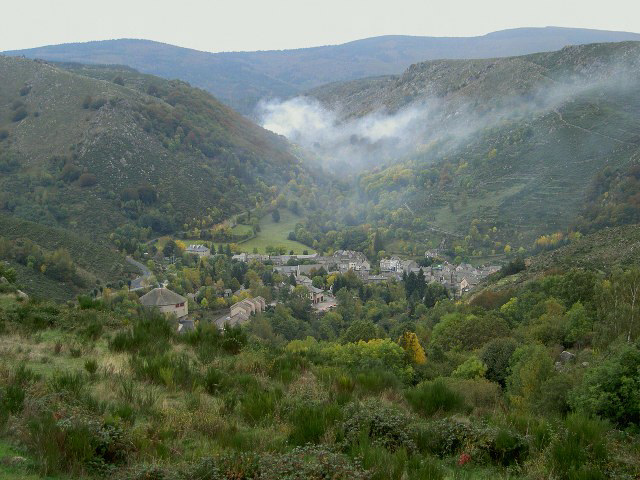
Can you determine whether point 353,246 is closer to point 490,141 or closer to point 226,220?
point 226,220

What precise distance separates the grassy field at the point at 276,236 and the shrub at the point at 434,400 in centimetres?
6586

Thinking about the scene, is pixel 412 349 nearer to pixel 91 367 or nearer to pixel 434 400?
pixel 434 400

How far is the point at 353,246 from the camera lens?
80938 millimetres

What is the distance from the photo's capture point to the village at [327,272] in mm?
48219

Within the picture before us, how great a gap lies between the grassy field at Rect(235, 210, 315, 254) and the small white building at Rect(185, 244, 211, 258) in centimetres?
674

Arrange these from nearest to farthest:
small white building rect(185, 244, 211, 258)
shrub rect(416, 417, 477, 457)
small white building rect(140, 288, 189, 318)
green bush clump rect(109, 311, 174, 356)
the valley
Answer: the valley < shrub rect(416, 417, 477, 457) < green bush clump rect(109, 311, 174, 356) < small white building rect(140, 288, 189, 318) < small white building rect(185, 244, 211, 258)

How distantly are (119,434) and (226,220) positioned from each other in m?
77.0

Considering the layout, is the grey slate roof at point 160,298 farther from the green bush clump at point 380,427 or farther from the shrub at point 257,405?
the green bush clump at point 380,427

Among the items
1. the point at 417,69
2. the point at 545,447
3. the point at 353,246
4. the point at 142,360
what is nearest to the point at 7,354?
the point at 142,360

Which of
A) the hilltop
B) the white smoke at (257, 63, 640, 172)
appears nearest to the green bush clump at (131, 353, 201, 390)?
the hilltop

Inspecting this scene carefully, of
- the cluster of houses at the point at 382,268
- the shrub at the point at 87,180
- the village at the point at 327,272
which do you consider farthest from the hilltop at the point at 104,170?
the cluster of houses at the point at 382,268

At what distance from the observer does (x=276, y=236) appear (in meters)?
82.9

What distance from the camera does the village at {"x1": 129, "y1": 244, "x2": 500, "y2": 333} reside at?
4822cm

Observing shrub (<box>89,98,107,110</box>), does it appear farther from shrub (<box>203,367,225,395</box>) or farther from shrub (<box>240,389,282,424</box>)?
shrub (<box>240,389,282,424</box>)
